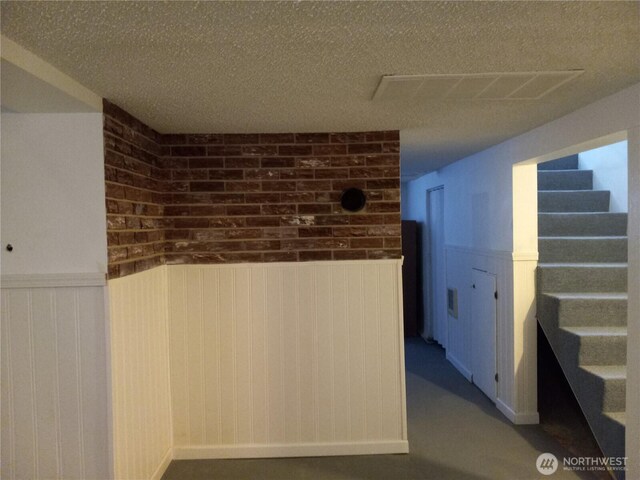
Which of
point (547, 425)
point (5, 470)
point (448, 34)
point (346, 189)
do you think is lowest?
point (547, 425)

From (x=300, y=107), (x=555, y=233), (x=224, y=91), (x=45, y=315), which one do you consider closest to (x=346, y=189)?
(x=300, y=107)

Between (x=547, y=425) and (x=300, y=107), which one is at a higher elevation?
(x=300, y=107)

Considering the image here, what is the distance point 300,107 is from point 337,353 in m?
1.64

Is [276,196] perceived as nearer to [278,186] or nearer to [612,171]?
[278,186]

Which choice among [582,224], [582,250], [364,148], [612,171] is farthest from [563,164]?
[364,148]

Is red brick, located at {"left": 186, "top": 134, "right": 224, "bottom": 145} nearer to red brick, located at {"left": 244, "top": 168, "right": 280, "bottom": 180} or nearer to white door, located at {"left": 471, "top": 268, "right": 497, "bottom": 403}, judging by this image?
red brick, located at {"left": 244, "top": 168, "right": 280, "bottom": 180}

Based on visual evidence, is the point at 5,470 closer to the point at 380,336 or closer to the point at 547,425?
the point at 380,336

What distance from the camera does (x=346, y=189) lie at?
3182 mm

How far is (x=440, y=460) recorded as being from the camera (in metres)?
3.08

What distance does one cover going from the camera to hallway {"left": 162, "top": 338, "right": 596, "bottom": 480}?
2922 mm

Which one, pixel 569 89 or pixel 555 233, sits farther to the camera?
pixel 555 233

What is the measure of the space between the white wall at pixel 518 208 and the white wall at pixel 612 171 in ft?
4.69

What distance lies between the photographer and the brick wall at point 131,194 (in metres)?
2.34

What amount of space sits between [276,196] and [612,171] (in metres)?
3.54
